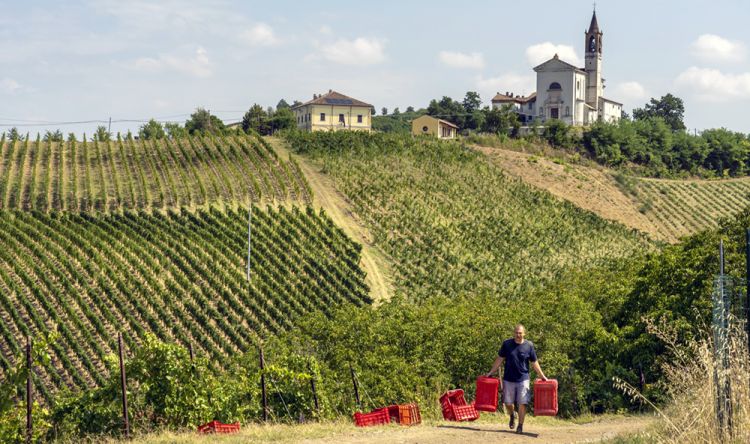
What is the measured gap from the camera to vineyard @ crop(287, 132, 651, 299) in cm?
5306

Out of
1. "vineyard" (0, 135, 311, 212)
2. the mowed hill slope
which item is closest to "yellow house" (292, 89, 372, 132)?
the mowed hill slope

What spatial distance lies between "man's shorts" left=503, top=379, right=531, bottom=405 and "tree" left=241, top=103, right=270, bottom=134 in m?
80.3

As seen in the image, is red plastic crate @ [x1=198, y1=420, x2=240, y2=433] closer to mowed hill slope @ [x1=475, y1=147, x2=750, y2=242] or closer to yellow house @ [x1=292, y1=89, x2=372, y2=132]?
mowed hill slope @ [x1=475, y1=147, x2=750, y2=242]

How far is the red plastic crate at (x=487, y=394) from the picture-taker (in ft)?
53.5

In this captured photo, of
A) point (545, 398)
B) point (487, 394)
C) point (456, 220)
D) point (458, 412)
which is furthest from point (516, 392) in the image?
point (456, 220)

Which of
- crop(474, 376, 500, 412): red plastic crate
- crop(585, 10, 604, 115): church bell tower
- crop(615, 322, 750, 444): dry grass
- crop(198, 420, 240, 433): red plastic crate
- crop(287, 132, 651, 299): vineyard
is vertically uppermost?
crop(585, 10, 604, 115): church bell tower

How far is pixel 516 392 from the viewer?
49.8 ft

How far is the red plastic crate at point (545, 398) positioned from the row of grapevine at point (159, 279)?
20.0 m

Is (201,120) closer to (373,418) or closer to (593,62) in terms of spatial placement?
(593,62)

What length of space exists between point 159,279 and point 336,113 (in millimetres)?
57768

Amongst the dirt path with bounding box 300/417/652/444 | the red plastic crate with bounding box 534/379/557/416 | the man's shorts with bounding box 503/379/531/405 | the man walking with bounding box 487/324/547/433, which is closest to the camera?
Answer: the dirt path with bounding box 300/417/652/444

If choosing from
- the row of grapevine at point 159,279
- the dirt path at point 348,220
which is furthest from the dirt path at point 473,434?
the dirt path at point 348,220

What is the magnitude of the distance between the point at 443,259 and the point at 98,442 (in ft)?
132

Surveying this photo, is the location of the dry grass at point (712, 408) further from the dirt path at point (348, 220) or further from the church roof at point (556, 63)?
the church roof at point (556, 63)
